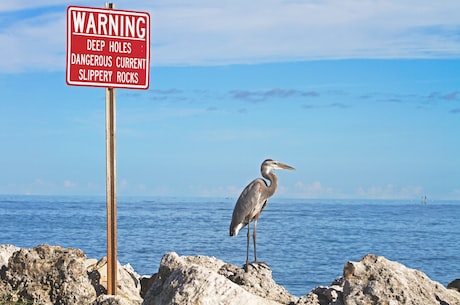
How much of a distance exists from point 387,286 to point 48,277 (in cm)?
415

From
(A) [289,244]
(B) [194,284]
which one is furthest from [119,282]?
(A) [289,244]

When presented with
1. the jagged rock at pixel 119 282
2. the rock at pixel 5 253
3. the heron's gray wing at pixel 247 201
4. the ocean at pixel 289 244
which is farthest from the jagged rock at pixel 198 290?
the ocean at pixel 289 244

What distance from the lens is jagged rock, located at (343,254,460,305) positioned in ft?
25.5

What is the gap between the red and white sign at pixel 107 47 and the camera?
954 cm

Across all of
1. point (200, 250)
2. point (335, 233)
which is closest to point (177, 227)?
point (335, 233)

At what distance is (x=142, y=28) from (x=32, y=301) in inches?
135

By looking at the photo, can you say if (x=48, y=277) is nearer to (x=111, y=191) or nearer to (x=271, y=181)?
(x=111, y=191)

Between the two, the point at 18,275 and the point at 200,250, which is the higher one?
A: the point at 18,275

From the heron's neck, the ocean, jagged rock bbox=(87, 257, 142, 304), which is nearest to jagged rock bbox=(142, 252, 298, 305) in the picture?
jagged rock bbox=(87, 257, 142, 304)

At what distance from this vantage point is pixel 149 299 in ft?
26.0

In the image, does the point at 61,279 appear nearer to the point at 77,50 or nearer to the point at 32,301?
the point at 32,301

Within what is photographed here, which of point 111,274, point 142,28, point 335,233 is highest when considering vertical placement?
point 142,28

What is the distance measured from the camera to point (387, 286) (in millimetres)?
7922

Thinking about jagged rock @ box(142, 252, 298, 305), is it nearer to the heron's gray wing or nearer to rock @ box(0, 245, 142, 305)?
rock @ box(0, 245, 142, 305)
